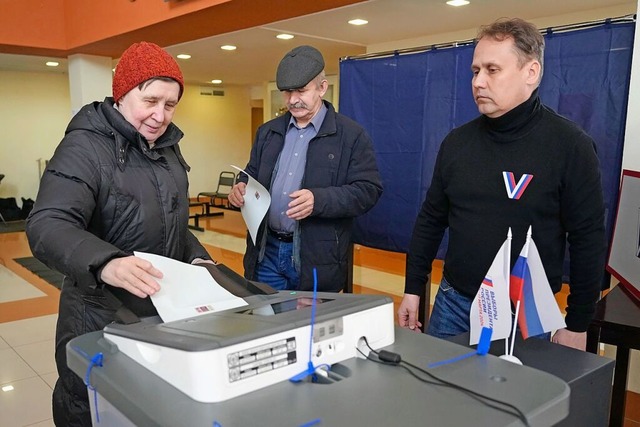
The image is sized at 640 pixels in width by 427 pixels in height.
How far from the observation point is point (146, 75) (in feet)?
4.08

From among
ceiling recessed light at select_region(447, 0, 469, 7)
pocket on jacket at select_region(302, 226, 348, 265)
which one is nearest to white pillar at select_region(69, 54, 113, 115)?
ceiling recessed light at select_region(447, 0, 469, 7)

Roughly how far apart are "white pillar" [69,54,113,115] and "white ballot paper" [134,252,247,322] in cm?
535

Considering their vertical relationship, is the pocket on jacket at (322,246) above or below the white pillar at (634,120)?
below

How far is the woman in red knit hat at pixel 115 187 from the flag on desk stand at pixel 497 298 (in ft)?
2.26

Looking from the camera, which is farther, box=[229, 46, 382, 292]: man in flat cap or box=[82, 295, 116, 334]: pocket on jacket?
box=[229, 46, 382, 292]: man in flat cap

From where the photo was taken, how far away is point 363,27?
15.6 ft

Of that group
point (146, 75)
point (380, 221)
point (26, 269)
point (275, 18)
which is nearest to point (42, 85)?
point (26, 269)

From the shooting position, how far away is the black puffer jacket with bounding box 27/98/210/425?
1089 millimetres

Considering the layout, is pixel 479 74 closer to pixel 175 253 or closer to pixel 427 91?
pixel 175 253

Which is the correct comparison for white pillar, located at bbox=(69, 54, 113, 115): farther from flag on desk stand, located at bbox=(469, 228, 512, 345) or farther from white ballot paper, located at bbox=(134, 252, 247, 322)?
flag on desk stand, located at bbox=(469, 228, 512, 345)

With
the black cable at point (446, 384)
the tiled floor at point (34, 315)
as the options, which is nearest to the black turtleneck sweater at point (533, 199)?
the black cable at point (446, 384)

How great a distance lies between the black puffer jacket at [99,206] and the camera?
1.09m

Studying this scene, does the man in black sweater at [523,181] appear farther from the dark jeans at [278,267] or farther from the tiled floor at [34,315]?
the tiled floor at [34,315]

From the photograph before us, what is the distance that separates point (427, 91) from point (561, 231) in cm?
159
